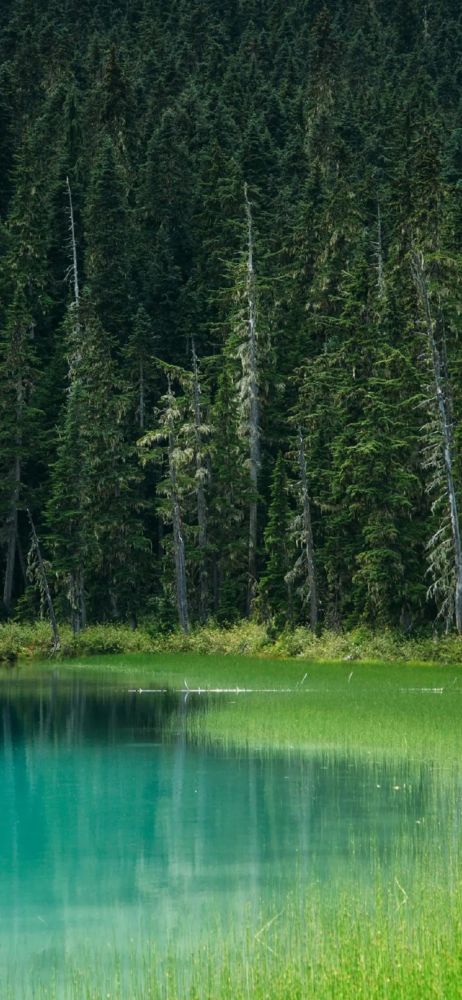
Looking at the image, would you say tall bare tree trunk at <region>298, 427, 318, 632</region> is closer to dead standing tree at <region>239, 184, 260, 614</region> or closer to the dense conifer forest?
the dense conifer forest

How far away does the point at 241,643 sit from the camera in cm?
5412

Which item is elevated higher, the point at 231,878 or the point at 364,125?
the point at 364,125

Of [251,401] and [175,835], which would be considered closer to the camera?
[175,835]

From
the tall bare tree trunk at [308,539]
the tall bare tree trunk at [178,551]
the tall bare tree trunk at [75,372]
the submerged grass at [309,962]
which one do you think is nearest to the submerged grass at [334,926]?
the submerged grass at [309,962]

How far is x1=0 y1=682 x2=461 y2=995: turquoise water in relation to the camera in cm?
1387

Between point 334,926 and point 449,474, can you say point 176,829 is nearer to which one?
point 334,926

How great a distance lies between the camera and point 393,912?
41.8 ft

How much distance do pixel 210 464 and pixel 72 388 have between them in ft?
27.2

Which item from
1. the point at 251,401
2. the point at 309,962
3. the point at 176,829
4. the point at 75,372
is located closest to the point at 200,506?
the point at 251,401

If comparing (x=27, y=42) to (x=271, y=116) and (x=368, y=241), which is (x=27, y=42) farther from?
(x=368, y=241)

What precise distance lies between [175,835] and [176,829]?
1.33 ft

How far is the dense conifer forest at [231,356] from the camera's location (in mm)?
54406

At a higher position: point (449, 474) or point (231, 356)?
point (231, 356)

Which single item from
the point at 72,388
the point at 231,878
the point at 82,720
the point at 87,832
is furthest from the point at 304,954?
the point at 72,388
